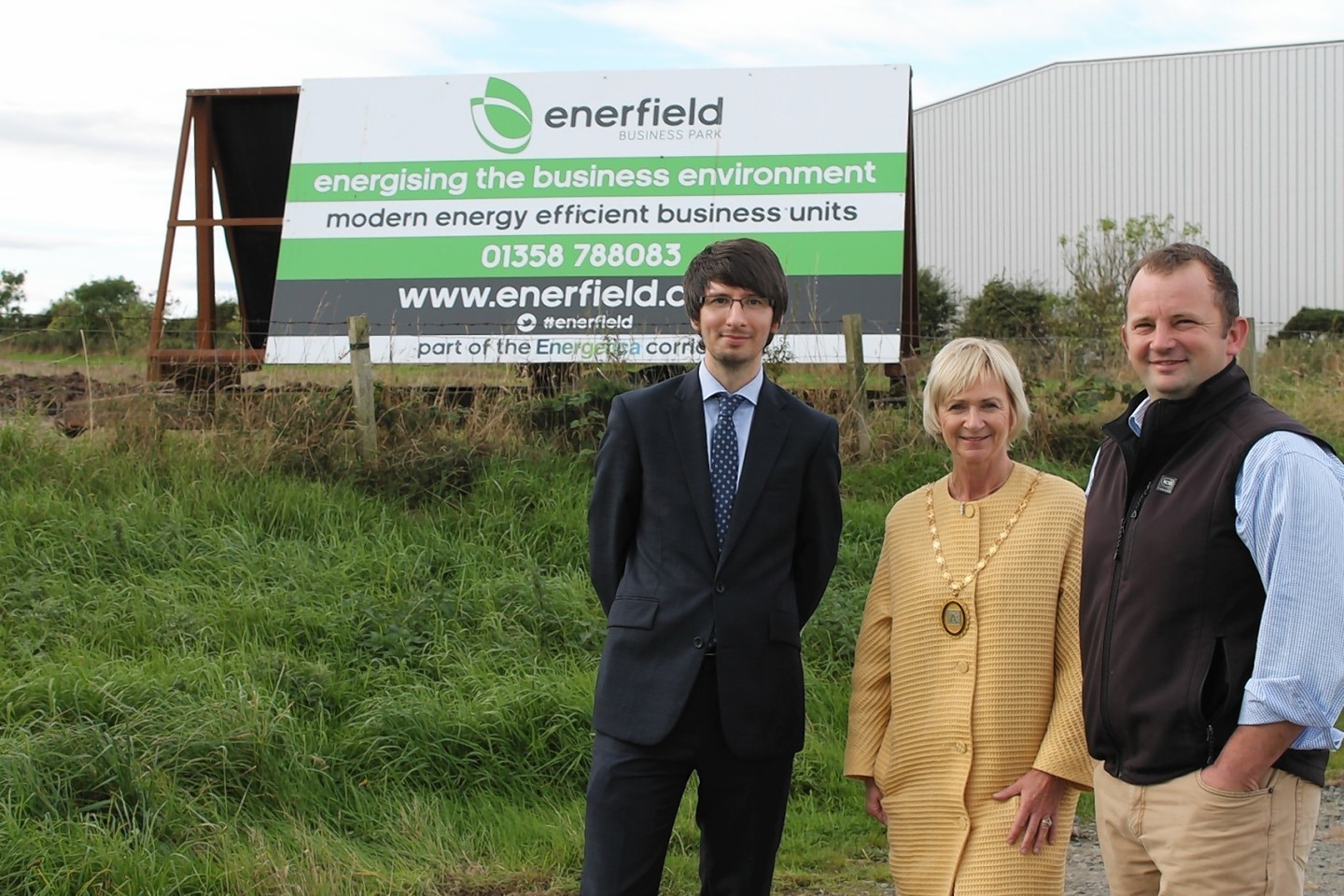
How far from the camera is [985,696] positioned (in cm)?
320

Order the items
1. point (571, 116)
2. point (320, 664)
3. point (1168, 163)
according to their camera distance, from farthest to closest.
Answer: point (1168, 163) → point (571, 116) → point (320, 664)

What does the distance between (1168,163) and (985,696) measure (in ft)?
109

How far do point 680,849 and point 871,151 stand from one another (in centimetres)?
724

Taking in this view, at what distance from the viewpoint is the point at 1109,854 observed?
2990 mm

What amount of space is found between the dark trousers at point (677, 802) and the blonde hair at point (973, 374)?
2.91ft

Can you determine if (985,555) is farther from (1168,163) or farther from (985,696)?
(1168,163)

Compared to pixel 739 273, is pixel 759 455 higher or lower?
lower

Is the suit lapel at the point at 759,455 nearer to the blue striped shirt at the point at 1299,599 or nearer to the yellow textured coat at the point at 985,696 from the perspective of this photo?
the yellow textured coat at the point at 985,696

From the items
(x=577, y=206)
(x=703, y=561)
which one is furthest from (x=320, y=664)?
(x=577, y=206)

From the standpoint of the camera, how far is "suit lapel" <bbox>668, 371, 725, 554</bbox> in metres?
3.34

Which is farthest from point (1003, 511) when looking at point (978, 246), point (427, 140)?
point (978, 246)

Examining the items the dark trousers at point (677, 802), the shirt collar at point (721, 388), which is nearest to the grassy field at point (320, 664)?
the dark trousers at point (677, 802)

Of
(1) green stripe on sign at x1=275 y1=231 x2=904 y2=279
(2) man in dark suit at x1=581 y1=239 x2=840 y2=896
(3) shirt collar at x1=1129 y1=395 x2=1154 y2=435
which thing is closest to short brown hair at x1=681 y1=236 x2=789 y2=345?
(2) man in dark suit at x1=581 y1=239 x2=840 y2=896

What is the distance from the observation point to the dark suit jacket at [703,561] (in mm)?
3295
